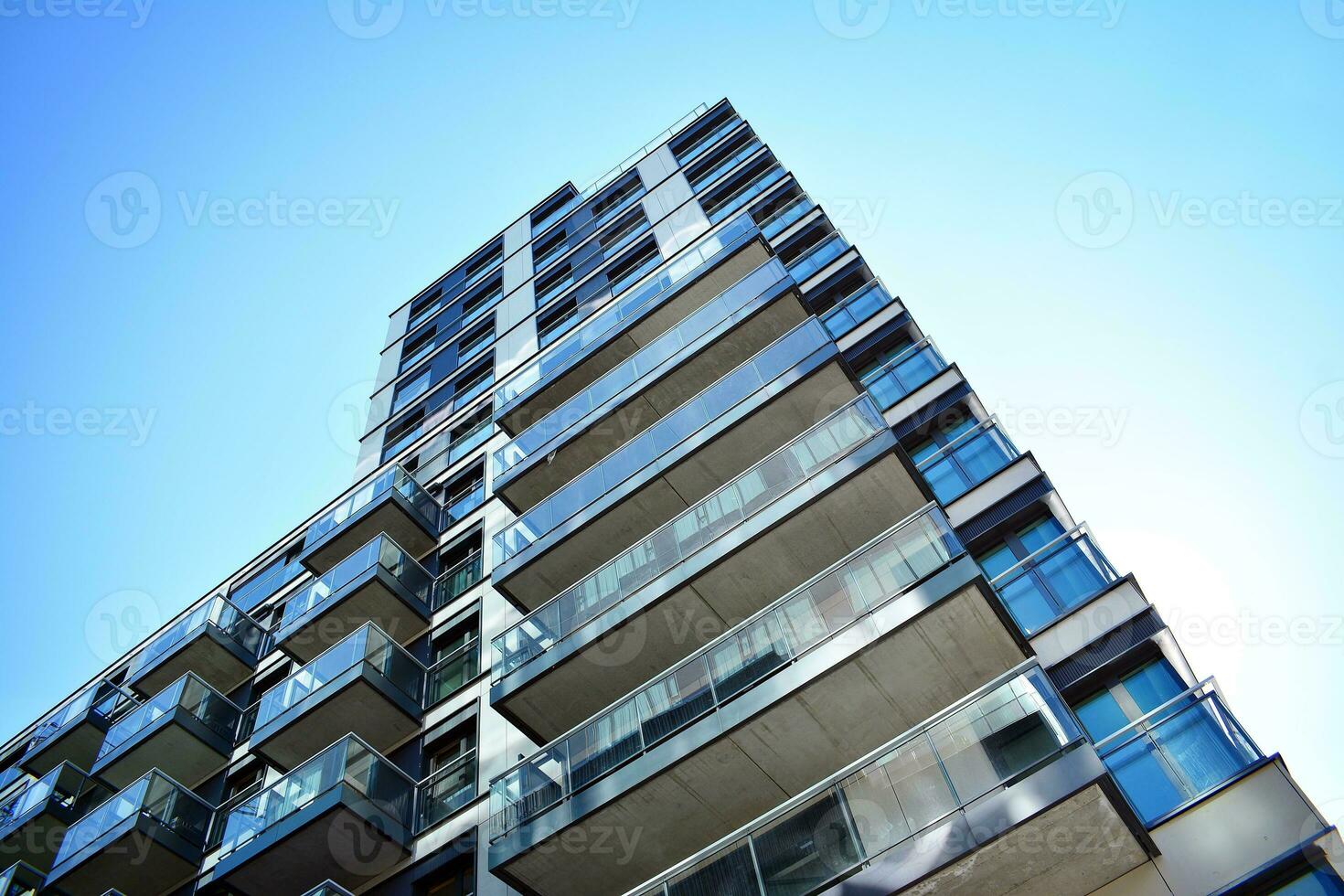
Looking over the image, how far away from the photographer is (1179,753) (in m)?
10.2

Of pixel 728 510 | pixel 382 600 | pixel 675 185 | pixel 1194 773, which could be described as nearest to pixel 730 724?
pixel 728 510

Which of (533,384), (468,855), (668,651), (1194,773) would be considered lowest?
(1194,773)

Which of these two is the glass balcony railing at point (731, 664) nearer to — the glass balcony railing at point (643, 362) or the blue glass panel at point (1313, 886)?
the blue glass panel at point (1313, 886)

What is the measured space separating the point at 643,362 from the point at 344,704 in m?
8.35

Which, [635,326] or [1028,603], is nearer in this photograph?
[1028,603]

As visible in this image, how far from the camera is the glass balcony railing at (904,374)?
59.2 feet

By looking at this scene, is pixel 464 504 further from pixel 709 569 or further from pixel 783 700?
pixel 783 700

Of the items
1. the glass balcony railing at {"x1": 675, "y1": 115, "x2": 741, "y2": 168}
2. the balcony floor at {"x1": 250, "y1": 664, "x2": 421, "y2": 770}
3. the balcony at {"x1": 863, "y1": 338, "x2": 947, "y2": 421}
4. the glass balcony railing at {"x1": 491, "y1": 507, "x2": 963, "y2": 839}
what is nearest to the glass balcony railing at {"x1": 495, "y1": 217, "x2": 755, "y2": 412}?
the balcony at {"x1": 863, "y1": 338, "x2": 947, "y2": 421}

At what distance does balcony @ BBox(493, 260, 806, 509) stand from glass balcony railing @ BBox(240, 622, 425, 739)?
363cm

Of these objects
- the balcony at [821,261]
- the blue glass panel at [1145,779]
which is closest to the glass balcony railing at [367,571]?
the balcony at [821,261]

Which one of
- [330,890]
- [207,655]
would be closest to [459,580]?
[207,655]

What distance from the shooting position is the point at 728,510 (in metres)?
14.7

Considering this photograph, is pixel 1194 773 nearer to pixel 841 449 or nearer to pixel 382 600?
pixel 841 449

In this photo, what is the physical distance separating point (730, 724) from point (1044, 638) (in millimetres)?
4128
